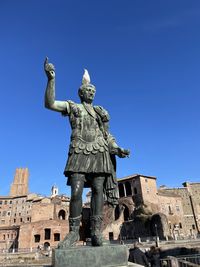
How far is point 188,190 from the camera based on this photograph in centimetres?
6269

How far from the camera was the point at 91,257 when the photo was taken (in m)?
3.06

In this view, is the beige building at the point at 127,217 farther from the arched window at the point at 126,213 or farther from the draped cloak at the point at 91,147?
the draped cloak at the point at 91,147

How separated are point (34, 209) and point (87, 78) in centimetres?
5568

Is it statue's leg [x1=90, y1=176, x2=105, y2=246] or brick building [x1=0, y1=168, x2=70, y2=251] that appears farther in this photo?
brick building [x1=0, y1=168, x2=70, y2=251]

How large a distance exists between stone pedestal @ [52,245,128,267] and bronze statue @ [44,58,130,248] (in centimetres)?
26

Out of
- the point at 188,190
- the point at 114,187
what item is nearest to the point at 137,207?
the point at 188,190

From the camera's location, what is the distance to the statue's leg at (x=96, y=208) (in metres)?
3.56

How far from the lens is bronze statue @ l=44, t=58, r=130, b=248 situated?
11.8ft

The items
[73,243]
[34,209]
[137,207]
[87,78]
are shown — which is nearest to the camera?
[73,243]

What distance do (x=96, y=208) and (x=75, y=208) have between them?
386mm

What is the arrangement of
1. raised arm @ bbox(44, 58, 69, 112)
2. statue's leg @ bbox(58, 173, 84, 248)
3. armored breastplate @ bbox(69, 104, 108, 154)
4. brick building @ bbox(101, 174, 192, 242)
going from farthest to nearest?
brick building @ bbox(101, 174, 192, 242), armored breastplate @ bbox(69, 104, 108, 154), raised arm @ bbox(44, 58, 69, 112), statue's leg @ bbox(58, 173, 84, 248)

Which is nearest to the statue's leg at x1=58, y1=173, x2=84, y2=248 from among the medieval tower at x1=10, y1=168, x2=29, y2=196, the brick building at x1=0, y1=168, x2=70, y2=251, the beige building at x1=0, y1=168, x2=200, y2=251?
the beige building at x1=0, y1=168, x2=200, y2=251

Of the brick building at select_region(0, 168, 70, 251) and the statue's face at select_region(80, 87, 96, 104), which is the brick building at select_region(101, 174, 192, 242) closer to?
the brick building at select_region(0, 168, 70, 251)

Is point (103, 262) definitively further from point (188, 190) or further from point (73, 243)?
point (188, 190)
